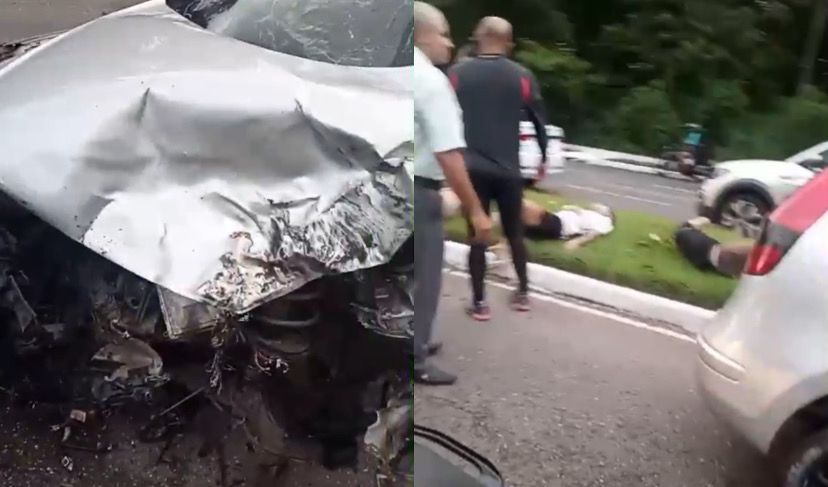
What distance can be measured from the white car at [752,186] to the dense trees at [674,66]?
0.01 meters

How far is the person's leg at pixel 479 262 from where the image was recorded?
0.86 meters

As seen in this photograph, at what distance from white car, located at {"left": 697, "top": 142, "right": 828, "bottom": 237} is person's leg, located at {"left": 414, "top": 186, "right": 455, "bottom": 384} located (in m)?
0.29

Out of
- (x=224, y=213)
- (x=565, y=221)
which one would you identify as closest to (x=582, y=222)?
(x=565, y=221)

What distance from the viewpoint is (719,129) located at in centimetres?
83

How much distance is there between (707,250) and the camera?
0.84 metres

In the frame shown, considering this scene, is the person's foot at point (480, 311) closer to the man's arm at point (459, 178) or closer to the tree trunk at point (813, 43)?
the man's arm at point (459, 178)

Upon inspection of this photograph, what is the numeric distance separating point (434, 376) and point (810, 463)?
42 centimetres

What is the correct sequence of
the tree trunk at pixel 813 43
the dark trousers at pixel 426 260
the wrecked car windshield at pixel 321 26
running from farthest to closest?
the wrecked car windshield at pixel 321 26
the dark trousers at pixel 426 260
the tree trunk at pixel 813 43

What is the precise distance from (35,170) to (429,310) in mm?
710

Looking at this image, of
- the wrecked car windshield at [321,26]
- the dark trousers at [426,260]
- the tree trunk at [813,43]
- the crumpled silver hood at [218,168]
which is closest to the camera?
the tree trunk at [813,43]

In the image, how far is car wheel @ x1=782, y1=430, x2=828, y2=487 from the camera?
0.84 meters

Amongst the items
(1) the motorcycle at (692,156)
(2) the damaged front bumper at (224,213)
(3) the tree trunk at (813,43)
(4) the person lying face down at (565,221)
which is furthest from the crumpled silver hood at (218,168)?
(3) the tree trunk at (813,43)

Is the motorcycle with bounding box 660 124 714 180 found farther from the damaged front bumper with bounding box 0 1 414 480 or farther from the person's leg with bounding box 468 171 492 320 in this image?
the damaged front bumper with bounding box 0 1 414 480

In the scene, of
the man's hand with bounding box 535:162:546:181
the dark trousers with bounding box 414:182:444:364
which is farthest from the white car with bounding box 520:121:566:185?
the dark trousers with bounding box 414:182:444:364
